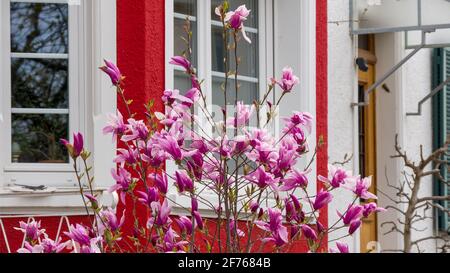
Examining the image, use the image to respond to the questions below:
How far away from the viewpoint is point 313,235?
13.8 feet

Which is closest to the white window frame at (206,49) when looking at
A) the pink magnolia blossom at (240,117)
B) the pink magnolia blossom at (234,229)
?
the pink magnolia blossom at (234,229)

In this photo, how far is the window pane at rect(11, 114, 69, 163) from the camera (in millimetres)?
6605

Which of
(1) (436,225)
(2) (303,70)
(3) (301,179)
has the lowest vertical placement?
(1) (436,225)

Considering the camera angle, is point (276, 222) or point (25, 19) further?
point (25, 19)

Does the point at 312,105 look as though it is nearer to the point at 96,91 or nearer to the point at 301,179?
the point at 96,91

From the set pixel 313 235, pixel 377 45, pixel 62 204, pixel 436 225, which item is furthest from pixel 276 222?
pixel 436 225

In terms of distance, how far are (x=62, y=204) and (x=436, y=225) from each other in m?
5.82

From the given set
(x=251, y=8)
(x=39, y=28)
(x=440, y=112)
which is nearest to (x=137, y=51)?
(x=39, y=28)

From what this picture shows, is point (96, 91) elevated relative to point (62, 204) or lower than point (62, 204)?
elevated

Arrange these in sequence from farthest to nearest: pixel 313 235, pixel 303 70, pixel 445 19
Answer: pixel 445 19, pixel 303 70, pixel 313 235

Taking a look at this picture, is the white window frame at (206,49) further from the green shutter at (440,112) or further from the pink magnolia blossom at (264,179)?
the green shutter at (440,112)

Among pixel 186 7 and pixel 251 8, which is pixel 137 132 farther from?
pixel 251 8

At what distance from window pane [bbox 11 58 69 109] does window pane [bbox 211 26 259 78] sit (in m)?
1.26

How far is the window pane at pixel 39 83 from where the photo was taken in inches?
261
